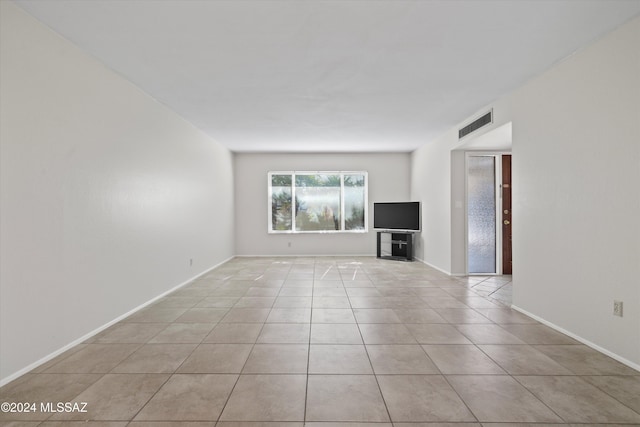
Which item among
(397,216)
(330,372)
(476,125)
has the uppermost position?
(476,125)

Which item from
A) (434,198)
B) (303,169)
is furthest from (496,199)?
(303,169)

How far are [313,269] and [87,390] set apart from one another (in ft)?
14.9

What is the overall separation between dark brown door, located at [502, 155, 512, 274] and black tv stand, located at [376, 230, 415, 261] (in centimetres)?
202

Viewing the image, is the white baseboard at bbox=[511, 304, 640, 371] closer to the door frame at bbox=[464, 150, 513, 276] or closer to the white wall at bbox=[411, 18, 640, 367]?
the white wall at bbox=[411, 18, 640, 367]

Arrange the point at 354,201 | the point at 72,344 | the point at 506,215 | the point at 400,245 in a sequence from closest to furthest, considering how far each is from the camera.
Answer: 1. the point at 72,344
2. the point at 506,215
3. the point at 400,245
4. the point at 354,201

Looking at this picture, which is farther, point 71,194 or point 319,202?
point 319,202

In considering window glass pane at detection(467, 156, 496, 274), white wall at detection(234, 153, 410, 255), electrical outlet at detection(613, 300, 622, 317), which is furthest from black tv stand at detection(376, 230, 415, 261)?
electrical outlet at detection(613, 300, 622, 317)

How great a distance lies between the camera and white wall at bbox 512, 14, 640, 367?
2.45 meters

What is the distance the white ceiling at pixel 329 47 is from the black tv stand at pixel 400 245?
3.45m

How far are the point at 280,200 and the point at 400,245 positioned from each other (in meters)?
3.24

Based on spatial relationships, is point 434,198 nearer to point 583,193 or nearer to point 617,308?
point 583,193

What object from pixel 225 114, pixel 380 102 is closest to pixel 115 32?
pixel 225 114

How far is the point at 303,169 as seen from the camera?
326 inches

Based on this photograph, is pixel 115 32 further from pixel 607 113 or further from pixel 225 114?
pixel 607 113
